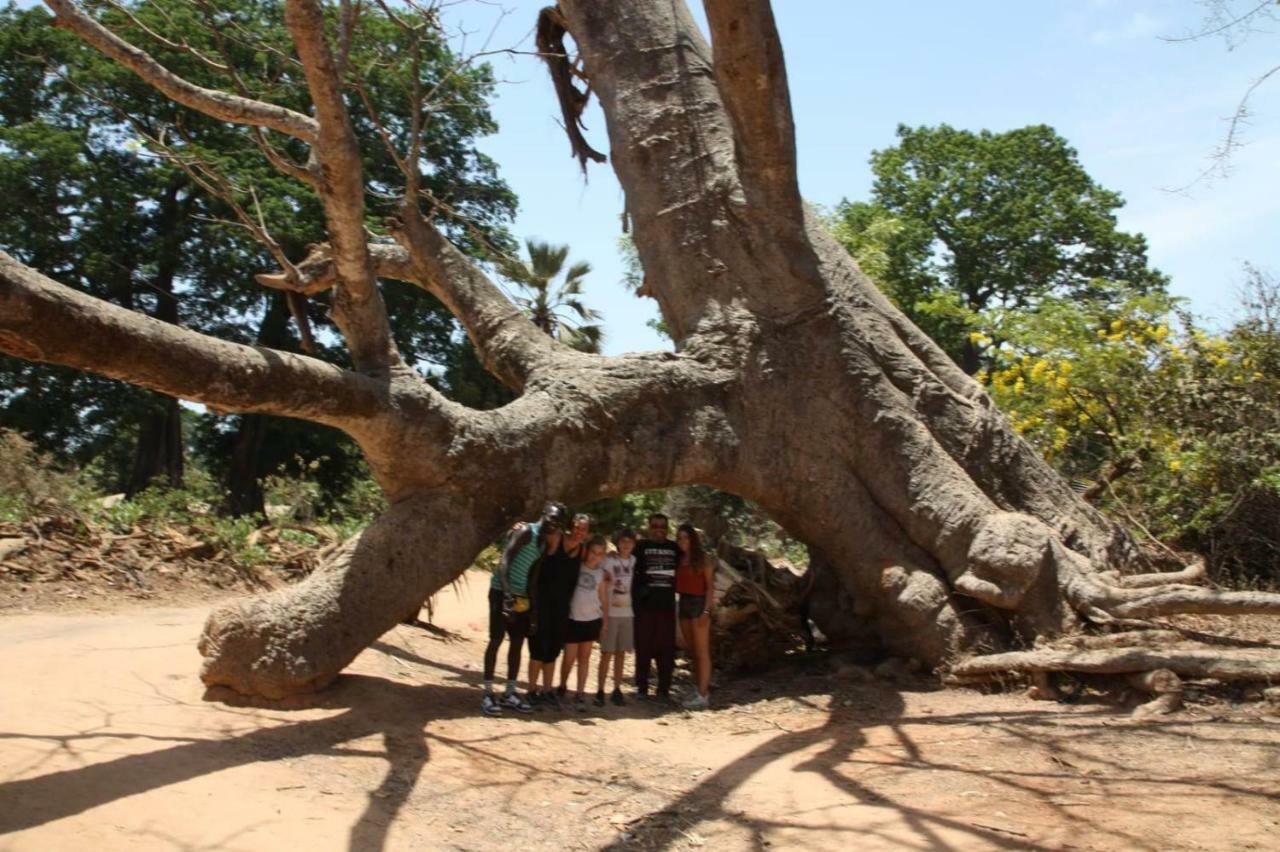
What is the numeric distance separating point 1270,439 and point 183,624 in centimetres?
941

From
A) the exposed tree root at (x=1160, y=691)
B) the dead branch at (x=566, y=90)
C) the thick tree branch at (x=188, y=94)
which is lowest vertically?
the exposed tree root at (x=1160, y=691)

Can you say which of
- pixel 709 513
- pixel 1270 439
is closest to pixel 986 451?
pixel 1270 439

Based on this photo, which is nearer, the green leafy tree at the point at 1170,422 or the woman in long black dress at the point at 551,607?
the woman in long black dress at the point at 551,607

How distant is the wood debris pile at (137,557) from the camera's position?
10156mm

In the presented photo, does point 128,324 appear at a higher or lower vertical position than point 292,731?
higher

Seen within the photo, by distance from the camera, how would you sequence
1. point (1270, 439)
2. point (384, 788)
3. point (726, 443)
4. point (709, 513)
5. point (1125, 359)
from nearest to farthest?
point (384, 788) → point (726, 443) → point (1270, 439) → point (1125, 359) → point (709, 513)

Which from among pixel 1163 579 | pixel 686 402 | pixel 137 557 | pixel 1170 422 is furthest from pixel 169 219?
pixel 1163 579

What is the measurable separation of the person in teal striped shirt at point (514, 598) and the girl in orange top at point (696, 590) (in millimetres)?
1248

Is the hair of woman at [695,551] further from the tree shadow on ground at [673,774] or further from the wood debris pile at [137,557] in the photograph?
the wood debris pile at [137,557]

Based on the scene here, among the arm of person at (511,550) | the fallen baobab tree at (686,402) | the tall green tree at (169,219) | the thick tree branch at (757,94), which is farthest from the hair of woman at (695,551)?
the tall green tree at (169,219)

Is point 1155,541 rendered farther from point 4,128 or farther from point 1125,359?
point 4,128

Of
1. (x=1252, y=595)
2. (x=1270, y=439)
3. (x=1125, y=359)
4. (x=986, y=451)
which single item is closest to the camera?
(x=1252, y=595)

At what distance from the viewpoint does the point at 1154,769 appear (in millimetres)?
5680

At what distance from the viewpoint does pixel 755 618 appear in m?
9.50
